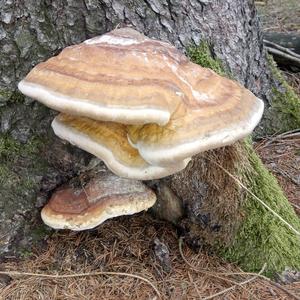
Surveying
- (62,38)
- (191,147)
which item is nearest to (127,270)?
(191,147)

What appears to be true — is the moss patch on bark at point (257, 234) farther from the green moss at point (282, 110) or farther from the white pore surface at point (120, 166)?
the green moss at point (282, 110)

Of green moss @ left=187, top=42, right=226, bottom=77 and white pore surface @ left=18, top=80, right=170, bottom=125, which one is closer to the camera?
white pore surface @ left=18, top=80, right=170, bottom=125

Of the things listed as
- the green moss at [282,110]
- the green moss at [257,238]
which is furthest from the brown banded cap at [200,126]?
the green moss at [282,110]

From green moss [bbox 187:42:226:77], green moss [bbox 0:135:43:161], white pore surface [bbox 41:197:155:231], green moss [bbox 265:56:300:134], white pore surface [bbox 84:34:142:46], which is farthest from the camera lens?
green moss [bbox 265:56:300:134]

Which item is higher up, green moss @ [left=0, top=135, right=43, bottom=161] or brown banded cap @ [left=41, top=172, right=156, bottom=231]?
green moss @ [left=0, top=135, right=43, bottom=161]

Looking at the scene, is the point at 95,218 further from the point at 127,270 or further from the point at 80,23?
the point at 80,23

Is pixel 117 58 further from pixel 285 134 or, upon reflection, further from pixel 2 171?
pixel 285 134

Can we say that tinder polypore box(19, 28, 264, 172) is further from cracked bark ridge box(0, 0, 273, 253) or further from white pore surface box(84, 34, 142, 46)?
cracked bark ridge box(0, 0, 273, 253)

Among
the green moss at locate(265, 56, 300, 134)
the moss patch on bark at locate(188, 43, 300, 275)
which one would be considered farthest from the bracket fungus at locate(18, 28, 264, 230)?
the green moss at locate(265, 56, 300, 134)

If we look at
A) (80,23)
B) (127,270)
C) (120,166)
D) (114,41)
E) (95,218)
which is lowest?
(127,270)
